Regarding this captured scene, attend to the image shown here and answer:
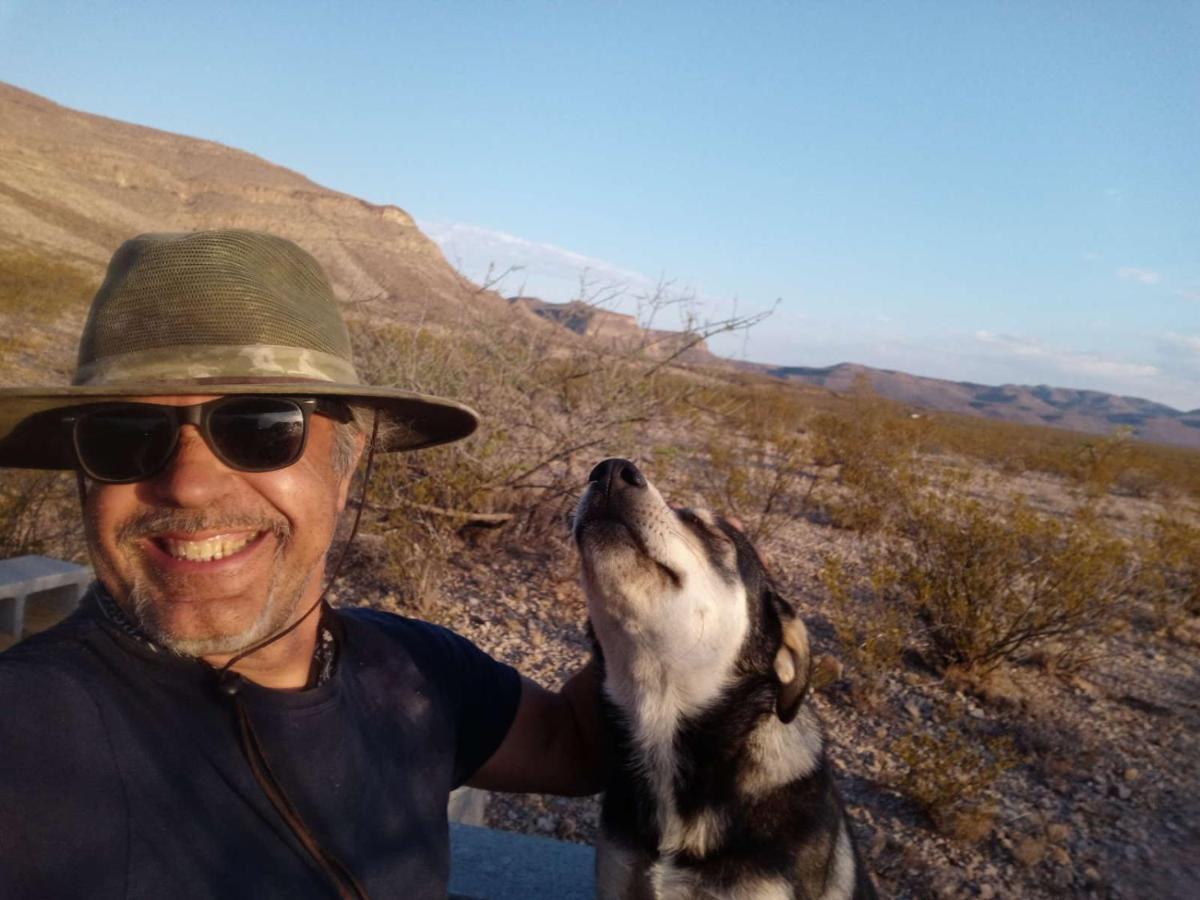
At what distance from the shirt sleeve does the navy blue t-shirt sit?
152 mm

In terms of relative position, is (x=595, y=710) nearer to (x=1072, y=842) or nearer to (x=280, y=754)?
(x=280, y=754)

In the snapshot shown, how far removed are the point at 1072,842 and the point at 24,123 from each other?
82.1 m

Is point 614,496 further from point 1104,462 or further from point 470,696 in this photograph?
point 1104,462

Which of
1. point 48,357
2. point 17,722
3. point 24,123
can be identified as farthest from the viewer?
point 24,123

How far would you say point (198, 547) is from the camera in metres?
1.44

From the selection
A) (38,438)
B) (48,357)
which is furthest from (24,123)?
(38,438)

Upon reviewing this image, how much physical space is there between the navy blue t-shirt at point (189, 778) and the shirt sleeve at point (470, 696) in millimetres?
152

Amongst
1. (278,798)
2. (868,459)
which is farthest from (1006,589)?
(868,459)

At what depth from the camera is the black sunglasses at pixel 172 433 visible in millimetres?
1388

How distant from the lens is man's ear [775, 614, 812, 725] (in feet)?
6.86

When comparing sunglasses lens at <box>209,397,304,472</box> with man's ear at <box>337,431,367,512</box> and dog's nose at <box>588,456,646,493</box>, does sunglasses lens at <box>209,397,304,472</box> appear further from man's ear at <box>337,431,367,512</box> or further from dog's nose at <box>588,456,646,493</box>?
dog's nose at <box>588,456,646,493</box>

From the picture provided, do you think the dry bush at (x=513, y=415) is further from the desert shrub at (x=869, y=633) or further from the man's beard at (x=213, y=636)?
the man's beard at (x=213, y=636)

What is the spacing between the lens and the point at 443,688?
1.92 m

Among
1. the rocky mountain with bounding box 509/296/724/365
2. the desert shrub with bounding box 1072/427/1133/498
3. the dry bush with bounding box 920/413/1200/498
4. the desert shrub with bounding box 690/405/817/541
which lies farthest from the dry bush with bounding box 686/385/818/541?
the desert shrub with bounding box 1072/427/1133/498
